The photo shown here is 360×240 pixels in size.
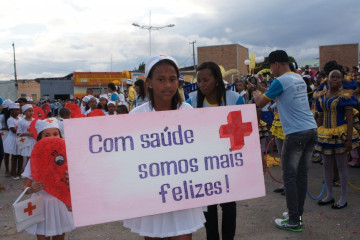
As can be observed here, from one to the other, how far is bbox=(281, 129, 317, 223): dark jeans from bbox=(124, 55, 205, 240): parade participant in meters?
1.77

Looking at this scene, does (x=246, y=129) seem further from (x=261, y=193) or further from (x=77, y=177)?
(x=77, y=177)

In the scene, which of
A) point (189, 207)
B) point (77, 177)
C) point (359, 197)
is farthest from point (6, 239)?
point (359, 197)

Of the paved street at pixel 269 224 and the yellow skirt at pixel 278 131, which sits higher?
the yellow skirt at pixel 278 131

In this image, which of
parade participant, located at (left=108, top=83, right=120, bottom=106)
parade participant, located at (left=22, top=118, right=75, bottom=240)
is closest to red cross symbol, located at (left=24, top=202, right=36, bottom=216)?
parade participant, located at (left=22, top=118, right=75, bottom=240)

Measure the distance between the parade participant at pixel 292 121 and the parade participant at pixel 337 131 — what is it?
0.93 m

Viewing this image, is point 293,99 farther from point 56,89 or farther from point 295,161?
point 56,89

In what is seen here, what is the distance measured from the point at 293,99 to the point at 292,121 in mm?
Result: 247

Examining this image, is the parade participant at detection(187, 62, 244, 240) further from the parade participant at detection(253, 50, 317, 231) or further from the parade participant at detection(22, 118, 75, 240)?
the parade participant at detection(22, 118, 75, 240)

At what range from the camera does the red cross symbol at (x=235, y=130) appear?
78.5 inches

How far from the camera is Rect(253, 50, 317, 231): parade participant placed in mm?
3283

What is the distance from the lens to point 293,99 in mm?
3279

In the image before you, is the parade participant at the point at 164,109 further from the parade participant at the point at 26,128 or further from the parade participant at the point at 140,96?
the parade participant at the point at 26,128

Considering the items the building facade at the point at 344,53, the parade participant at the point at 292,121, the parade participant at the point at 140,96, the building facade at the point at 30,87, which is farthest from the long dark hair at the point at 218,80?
the building facade at the point at 30,87

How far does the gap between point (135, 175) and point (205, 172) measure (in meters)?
0.46
